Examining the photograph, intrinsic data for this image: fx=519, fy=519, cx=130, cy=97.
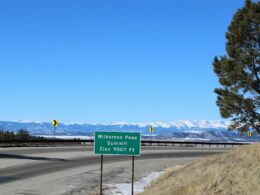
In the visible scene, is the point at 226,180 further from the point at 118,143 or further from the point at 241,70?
the point at 241,70

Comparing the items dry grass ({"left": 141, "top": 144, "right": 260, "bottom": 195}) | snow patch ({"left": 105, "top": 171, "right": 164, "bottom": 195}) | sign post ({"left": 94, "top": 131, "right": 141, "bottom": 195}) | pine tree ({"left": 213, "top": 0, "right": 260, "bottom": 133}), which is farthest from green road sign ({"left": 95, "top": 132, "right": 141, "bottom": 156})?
pine tree ({"left": 213, "top": 0, "right": 260, "bottom": 133})

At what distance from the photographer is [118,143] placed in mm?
16156

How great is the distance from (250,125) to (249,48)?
6.00 meters

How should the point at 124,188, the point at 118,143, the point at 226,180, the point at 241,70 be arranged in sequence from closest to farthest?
the point at 226,180 < the point at 118,143 < the point at 124,188 < the point at 241,70

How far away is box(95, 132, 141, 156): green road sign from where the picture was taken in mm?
16047

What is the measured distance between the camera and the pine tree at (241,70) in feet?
129

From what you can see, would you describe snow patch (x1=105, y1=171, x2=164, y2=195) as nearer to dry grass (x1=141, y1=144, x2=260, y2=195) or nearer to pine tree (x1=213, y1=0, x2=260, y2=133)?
dry grass (x1=141, y1=144, x2=260, y2=195)

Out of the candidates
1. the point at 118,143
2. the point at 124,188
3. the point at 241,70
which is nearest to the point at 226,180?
the point at 118,143

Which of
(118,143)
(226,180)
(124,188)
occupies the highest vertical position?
(118,143)

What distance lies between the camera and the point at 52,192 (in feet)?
58.9

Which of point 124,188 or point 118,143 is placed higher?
point 118,143

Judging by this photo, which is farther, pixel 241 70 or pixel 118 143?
pixel 241 70

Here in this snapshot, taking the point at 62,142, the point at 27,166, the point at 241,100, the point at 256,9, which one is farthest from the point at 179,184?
the point at 62,142

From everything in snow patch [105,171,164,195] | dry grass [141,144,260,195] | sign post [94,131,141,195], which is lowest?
snow patch [105,171,164,195]
